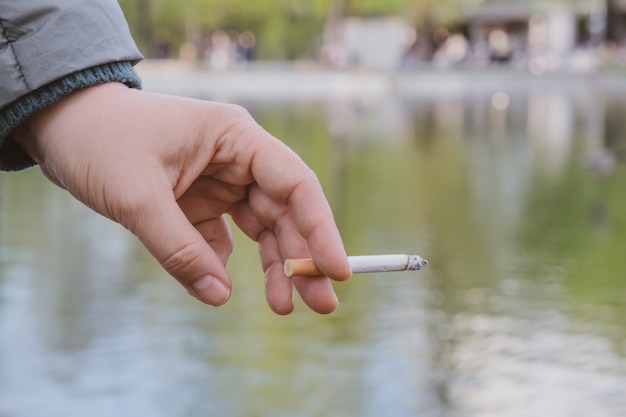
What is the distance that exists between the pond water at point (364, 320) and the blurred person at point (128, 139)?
12.2 ft

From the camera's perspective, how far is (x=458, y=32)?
69562 mm

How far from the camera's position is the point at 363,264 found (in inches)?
56.3

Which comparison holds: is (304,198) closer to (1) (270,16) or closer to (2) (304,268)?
(2) (304,268)

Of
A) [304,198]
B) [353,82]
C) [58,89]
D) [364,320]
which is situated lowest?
[353,82]

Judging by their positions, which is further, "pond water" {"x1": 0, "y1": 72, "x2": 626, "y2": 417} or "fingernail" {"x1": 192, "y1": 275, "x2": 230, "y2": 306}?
"pond water" {"x1": 0, "y1": 72, "x2": 626, "y2": 417}

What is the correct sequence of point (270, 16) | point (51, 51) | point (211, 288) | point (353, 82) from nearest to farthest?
point (51, 51)
point (211, 288)
point (353, 82)
point (270, 16)

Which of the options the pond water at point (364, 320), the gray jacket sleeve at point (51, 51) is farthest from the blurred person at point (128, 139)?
the pond water at point (364, 320)

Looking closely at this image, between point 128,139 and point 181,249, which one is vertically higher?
point 128,139

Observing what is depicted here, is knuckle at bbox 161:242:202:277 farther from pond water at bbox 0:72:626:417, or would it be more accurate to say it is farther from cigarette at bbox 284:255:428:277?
pond water at bbox 0:72:626:417

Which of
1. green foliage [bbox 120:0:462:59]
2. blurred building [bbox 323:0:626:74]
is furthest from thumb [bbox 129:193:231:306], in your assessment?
green foliage [bbox 120:0:462:59]

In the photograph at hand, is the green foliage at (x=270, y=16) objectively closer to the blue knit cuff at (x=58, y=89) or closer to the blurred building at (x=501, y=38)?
the blurred building at (x=501, y=38)

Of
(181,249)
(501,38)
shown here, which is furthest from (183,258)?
(501,38)

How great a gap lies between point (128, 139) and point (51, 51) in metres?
0.12

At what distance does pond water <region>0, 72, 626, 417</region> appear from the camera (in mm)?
5414
